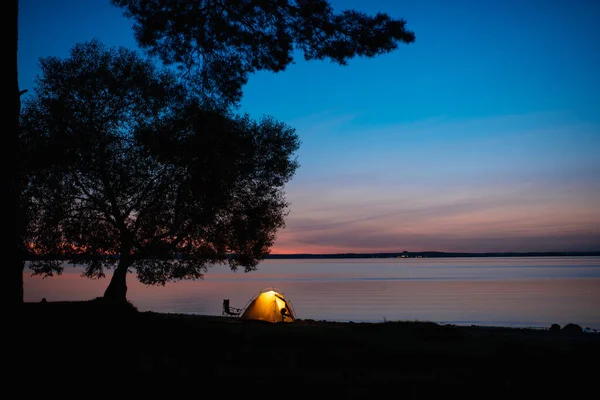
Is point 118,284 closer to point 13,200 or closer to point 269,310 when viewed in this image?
point 269,310

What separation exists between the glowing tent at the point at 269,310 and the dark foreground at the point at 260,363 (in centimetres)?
1685

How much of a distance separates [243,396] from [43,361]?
10.5ft

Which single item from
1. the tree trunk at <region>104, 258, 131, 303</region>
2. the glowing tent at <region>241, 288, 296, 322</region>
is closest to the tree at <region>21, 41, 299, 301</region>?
the tree trunk at <region>104, 258, 131, 303</region>

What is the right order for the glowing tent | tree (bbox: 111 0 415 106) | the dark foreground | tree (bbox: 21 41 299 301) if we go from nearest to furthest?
the dark foreground → tree (bbox: 111 0 415 106) → tree (bbox: 21 41 299 301) → the glowing tent

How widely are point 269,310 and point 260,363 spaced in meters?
19.7

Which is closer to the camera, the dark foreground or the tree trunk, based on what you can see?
the dark foreground

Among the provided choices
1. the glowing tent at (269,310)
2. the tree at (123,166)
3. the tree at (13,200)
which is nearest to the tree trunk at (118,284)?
the tree at (123,166)

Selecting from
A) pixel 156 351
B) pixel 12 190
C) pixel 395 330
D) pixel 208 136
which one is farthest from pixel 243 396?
pixel 208 136

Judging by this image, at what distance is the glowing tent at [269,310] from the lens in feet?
90.4

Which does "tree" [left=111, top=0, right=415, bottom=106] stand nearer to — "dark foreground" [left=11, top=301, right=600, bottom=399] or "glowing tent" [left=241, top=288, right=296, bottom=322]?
"dark foreground" [left=11, top=301, right=600, bottom=399]

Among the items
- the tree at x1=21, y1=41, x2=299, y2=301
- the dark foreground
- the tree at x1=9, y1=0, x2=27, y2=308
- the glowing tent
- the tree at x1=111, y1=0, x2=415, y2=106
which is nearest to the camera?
the dark foreground

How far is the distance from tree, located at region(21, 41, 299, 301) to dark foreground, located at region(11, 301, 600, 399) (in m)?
12.9

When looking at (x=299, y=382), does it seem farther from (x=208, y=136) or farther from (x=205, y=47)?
(x=208, y=136)

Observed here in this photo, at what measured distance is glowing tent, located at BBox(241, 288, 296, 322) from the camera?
2755cm
